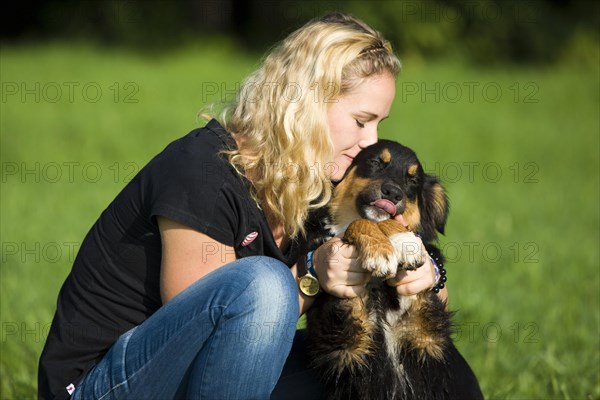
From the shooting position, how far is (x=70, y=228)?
22.2 ft

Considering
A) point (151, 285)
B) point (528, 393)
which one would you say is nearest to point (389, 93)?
point (151, 285)

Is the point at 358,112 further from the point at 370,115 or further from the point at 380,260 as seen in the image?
the point at 380,260

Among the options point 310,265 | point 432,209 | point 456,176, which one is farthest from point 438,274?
point 456,176

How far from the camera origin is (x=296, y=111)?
9.76 ft

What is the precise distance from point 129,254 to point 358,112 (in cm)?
106

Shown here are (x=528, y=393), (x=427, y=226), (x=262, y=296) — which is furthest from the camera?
(x=528, y=393)

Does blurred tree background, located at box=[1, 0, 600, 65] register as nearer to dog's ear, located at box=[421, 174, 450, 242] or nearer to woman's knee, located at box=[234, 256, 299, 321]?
dog's ear, located at box=[421, 174, 450, 242]

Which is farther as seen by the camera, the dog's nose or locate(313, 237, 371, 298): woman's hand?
the dog's nose

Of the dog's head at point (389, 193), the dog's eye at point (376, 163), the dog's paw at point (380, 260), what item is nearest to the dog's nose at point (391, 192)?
the dog's head at point (389, 193)

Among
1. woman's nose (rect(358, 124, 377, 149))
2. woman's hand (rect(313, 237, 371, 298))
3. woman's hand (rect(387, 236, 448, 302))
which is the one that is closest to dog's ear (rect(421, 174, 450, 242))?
woman's nose (rect(358, 124, 377, 149))

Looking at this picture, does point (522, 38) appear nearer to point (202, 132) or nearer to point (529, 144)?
point (529, 144)

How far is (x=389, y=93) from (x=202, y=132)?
818 millimetres

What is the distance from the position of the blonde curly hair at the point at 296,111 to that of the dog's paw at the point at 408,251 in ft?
1.28

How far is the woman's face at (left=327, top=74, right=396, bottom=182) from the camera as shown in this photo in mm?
3094
